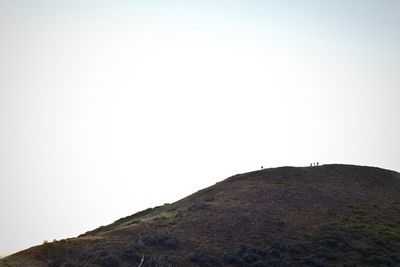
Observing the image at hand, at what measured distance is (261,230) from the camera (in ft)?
132

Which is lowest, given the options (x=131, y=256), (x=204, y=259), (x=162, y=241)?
(x=204, y=259)

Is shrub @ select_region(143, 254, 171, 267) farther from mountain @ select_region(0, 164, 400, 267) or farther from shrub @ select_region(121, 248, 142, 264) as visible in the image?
shrub @ select_region(121, 248, 142, 264)

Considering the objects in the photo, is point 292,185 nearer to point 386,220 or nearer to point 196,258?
point 386,220

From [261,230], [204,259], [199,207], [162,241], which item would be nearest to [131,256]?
[162,241]

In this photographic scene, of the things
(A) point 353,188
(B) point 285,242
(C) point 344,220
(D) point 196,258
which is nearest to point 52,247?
(D) point 196,258

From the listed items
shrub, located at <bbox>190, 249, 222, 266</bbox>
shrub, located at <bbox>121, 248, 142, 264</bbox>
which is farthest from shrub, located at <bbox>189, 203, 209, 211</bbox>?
shrub, located at <bbox>121, 248, 142, 264</bbox>

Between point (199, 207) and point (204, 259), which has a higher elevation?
point (199, 207)

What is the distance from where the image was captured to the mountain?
33.7m

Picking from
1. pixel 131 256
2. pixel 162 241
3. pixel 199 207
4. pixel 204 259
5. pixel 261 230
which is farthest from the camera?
pixel 199 207

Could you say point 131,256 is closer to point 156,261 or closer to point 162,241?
point 156,261

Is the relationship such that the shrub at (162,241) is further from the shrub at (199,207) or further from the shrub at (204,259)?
the shrub at (199,207)

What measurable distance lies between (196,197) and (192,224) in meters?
11.3

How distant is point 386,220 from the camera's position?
144 ft

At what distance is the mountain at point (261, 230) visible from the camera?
33688 mm
